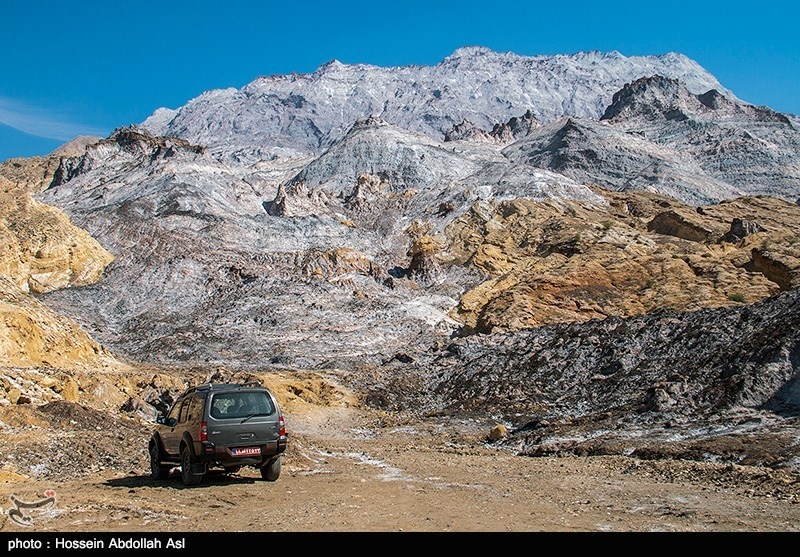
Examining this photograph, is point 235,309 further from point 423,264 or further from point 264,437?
point 264,437

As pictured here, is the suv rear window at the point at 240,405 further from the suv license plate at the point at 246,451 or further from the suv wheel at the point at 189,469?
the suv wheel at the point at 189,469

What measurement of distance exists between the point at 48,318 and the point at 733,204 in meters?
68.4

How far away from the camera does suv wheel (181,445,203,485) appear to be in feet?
39.1

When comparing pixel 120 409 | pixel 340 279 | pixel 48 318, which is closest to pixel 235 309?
pixel 340 279

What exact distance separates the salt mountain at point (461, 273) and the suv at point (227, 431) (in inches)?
459

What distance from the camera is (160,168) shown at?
7506 centimetres

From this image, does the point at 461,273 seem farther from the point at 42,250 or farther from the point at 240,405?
the point at 240,405

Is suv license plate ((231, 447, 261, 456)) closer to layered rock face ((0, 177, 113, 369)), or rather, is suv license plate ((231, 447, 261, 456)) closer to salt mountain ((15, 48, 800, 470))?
salt mountain ((15, 48, 800, 470))

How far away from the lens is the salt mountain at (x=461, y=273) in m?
28.0

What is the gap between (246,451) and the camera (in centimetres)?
1195

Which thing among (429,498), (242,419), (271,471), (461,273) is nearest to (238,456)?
(242,419)

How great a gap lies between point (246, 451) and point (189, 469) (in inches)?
38.8

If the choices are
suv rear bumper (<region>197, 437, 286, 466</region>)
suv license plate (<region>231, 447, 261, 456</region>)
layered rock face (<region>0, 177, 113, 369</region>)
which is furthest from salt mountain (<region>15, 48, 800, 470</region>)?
suv license plate (<region>231, 447, 261, 456</region>)

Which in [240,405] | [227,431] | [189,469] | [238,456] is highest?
[240,405]
